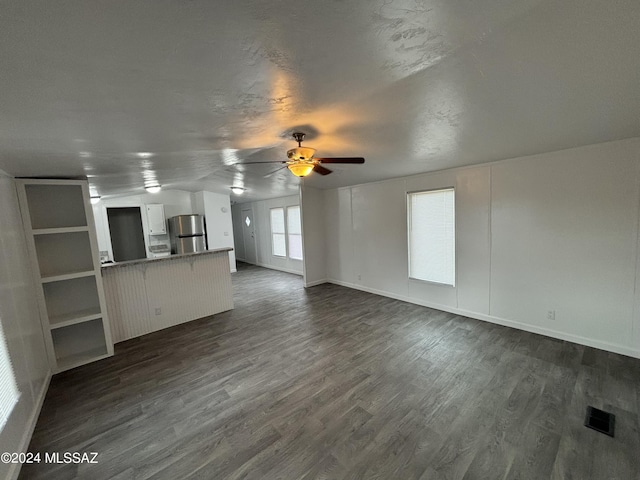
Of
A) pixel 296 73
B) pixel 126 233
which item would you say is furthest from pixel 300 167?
pixel 126 233

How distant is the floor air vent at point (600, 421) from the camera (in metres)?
1.83

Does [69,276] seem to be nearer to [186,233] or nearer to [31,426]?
[31,426]

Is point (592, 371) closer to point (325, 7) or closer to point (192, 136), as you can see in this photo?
point (325, 7)

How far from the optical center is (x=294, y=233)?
24.3 ft

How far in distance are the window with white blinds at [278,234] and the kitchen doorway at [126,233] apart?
3725mm

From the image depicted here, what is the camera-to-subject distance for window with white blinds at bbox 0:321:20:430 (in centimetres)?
162

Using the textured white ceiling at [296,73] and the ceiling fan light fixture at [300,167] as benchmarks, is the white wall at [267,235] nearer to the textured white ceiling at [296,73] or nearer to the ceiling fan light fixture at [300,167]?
the ceiling fan light fixture at [300,167]

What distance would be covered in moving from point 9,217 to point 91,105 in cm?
202

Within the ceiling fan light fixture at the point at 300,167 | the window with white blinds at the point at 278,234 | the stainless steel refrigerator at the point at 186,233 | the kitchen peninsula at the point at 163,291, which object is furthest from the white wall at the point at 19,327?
the window with white blinds at the point at 278,234

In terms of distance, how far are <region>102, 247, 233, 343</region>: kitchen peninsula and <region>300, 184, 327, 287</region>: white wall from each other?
199cm

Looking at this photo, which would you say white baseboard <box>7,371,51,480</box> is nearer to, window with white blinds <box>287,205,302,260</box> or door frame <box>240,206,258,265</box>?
window with white blinds <box>287,205,302,260</box>

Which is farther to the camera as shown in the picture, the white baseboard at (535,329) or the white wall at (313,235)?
the white wall at (313,235)

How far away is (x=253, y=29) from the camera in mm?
990

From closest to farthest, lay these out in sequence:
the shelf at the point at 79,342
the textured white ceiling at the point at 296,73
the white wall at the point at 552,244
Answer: the textured white ceiling at the point at 296,73, the white wall at the point at 552,244, the shelf at the point at 79,342
